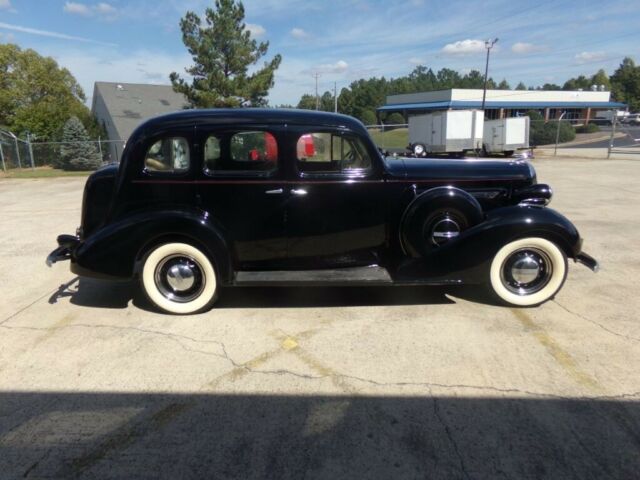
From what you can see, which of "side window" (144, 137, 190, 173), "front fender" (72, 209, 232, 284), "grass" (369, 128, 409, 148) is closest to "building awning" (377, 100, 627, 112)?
"grass" (369, 128, 409, 148)

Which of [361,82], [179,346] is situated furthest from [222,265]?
[361,82]

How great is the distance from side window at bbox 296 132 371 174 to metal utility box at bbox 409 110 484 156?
20817mm

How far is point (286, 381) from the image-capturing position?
10.7ft

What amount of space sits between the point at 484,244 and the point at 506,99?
215 ft

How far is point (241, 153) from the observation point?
4488 mm

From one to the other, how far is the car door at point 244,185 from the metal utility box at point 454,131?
21112 mm

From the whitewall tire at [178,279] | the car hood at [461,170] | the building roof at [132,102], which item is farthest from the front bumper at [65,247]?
the building roof at [132,102]

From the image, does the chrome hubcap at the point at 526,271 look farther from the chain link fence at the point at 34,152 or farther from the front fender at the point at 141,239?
the chain link fence at the point at 34,152

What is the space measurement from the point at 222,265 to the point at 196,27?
1060 inches

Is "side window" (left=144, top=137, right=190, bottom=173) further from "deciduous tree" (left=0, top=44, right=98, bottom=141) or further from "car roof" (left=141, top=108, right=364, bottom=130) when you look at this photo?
"deciduous tree" (left=0, top=44, right=98, bottom=141)

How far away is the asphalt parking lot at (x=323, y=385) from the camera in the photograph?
2.48 metres

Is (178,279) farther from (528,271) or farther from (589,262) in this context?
(589,262)

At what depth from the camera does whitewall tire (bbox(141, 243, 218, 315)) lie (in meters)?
4.39

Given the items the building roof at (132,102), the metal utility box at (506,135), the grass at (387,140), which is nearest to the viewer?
the metal utility box at (506,135)
